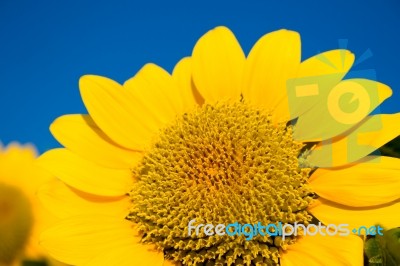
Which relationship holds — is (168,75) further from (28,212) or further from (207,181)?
(28,212)

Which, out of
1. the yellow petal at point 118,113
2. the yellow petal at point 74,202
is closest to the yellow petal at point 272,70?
the yellow petal at point 118,113

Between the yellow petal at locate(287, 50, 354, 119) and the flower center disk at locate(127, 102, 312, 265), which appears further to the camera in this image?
the yellow petal at locate(287, 50, 354, 119)

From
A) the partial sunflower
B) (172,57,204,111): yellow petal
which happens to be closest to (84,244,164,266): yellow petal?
the partial sunflower

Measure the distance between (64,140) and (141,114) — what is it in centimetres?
19

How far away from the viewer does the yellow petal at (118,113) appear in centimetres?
130

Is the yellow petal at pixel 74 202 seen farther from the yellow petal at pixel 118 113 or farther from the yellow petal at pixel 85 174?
A: the yellow petal at pixel 118 113

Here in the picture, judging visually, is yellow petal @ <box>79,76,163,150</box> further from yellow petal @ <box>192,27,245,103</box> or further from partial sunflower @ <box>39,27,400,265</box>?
yellow petal @ <box>192,27,245,103</box>

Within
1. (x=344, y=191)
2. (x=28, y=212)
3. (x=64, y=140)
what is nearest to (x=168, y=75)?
(x=64, y=140)

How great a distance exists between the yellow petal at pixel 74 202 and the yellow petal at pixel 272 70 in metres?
0.38

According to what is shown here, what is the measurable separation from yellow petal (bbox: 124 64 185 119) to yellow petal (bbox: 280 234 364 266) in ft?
1.51

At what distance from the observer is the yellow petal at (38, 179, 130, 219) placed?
47.3 inches

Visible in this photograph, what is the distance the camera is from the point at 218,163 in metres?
1.09

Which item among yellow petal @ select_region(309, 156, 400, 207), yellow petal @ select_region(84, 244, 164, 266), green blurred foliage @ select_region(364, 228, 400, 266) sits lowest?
green blurred foliage @ select_region(364, 228, 400, 266)

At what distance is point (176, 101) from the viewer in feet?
4.34
